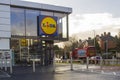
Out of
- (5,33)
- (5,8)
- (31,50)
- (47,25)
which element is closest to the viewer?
(5,33)

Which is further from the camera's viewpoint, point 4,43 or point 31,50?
point 31,50

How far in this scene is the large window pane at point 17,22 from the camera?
3322 centimetres

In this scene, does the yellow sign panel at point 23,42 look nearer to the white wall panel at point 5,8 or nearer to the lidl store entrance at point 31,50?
the lidl store entrance at point 31,50

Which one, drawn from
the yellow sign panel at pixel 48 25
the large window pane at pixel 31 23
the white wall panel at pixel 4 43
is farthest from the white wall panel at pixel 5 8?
the yellow sign panel at pixel 48 25

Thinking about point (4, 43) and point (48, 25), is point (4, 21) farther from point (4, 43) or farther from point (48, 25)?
point (48, 25)

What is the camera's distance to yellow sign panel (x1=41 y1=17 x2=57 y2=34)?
34969 millimetres

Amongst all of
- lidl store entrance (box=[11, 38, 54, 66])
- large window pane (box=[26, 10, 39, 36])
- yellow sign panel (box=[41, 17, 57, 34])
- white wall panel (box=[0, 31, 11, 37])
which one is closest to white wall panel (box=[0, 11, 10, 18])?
white wall panel (box=[0, 31, 11, 37])

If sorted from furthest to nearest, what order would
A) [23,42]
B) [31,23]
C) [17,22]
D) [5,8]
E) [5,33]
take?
[31,23] < [23,42] < [17,22] < [5,8] < [5,33]

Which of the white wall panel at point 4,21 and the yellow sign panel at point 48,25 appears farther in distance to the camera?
the yellow sign panel at point 48,25

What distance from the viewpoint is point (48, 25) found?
116 ft

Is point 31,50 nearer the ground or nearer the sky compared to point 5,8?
nearer the ground

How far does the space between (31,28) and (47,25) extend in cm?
199

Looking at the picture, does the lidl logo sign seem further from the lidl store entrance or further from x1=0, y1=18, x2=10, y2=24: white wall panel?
x1=0, y1=18, x2=10, y2=24: white wall panel

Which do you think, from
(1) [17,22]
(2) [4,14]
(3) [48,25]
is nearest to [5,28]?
(2) [4,14]
